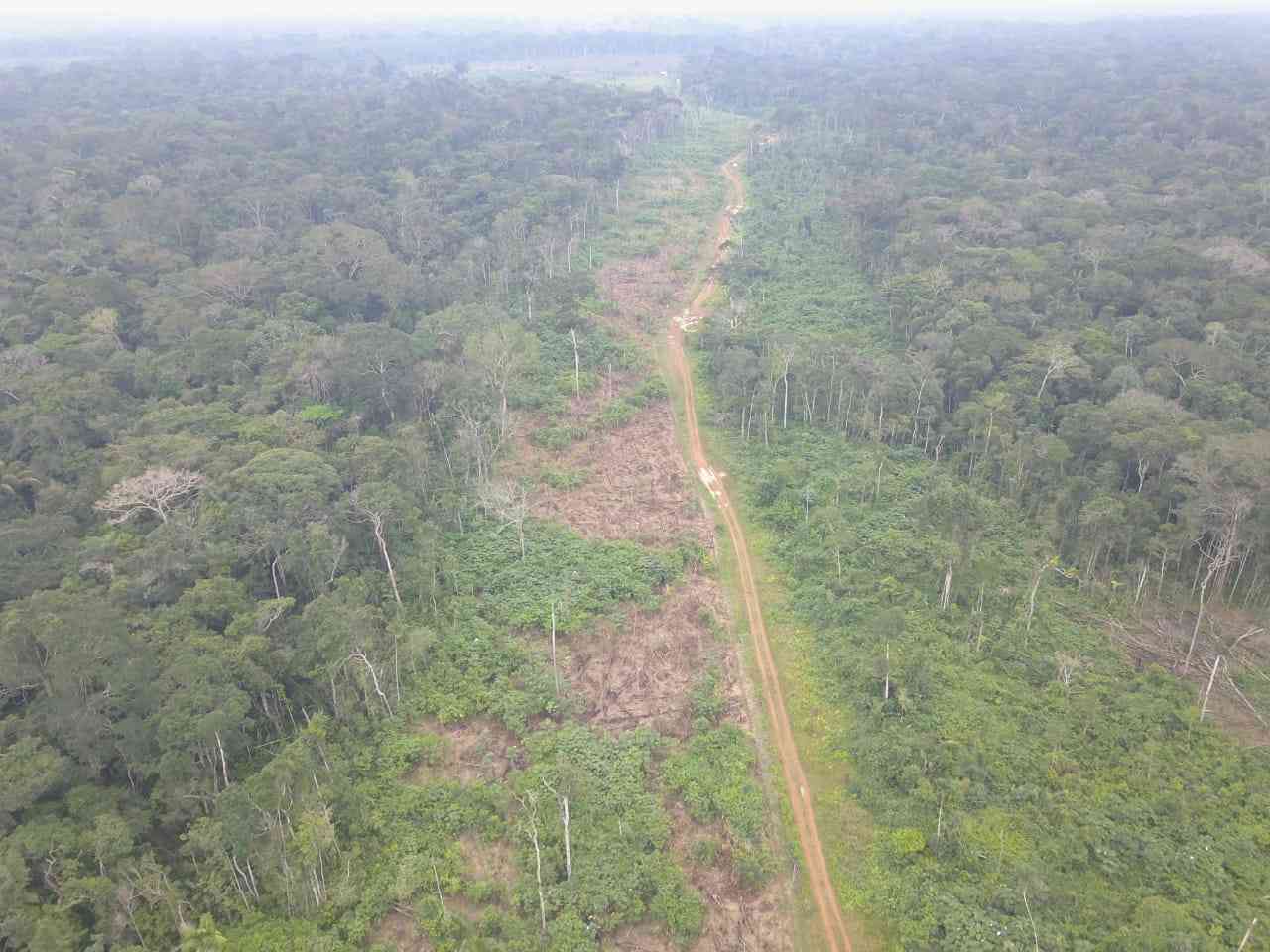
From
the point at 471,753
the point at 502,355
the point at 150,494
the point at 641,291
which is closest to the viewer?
the point at 471,753

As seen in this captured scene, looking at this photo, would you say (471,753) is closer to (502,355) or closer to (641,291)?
(502,355)

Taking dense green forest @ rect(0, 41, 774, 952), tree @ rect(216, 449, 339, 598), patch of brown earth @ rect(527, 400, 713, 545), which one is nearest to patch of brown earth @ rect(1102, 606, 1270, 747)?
dense green forest @ rect(0, 41, 774, 952)

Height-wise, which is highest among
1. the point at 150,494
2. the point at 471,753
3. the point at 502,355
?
the point at 502,355

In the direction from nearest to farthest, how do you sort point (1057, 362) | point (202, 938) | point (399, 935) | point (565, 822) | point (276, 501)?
1. point (202, 938)
2. point (399, 935)
3. point (565, 822)
4. point (276, 501)
5. point (1057, 362)

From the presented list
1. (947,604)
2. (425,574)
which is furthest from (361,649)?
(947,604)

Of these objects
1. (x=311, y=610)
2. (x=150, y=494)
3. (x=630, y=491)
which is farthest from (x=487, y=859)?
(x=630, y=491)

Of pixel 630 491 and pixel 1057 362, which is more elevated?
pixel 1057 362

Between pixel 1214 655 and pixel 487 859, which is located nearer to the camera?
pixel 487 859
